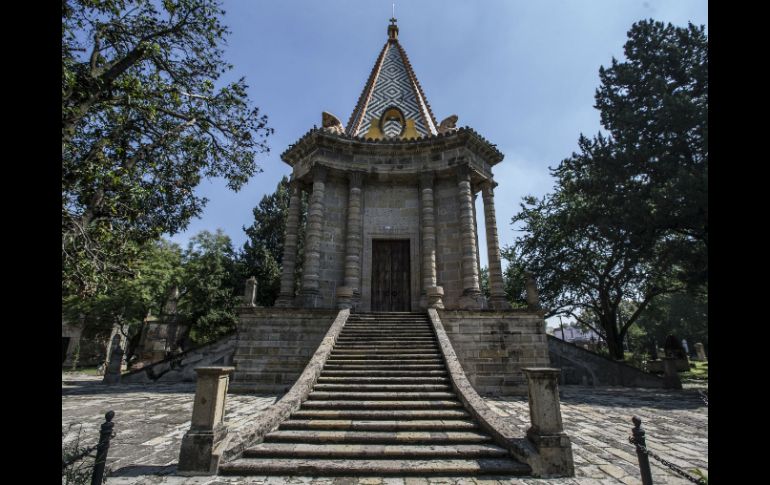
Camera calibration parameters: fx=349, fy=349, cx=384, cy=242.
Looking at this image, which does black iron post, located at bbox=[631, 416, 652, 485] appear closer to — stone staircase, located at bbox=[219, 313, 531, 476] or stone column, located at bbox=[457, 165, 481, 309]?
stone staircase, located at bbox=[219, 313, 531, 476]

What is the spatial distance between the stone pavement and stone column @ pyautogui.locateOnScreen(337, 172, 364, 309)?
426cm

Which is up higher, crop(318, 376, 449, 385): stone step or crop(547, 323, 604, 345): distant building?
crop(547, 323, 604, 345): distant building

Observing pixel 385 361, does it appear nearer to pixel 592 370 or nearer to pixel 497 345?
pixel 497 345

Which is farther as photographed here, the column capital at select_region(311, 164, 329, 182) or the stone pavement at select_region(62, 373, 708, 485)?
the column capital at select_region(311, 164, 329, 182)

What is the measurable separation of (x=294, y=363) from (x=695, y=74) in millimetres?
20671

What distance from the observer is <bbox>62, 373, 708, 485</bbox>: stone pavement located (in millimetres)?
4250

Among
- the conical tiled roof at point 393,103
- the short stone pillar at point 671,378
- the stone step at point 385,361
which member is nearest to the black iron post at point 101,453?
the stone step at point 385,361

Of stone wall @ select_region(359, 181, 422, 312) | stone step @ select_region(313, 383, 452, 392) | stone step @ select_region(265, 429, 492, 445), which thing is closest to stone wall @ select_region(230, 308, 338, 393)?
stone wall @ select_region(359, 181, 422, 312)

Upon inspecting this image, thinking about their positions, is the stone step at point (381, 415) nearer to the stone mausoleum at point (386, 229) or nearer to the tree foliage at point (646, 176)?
the stone mausoleum at point (386, 229)

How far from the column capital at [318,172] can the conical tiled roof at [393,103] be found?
11.1 ft

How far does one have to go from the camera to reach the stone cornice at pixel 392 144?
1418 centimetres

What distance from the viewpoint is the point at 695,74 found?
1555 centimetres
